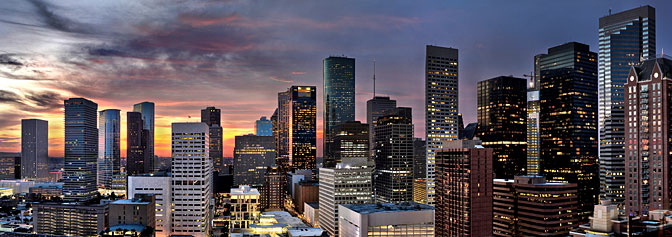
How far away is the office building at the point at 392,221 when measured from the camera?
599 feet

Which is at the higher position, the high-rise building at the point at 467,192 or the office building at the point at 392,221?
the high-rise building at the point at 467,192

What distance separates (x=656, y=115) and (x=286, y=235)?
135977 mm

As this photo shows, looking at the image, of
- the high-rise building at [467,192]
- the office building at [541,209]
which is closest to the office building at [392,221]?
the high-rise building at [467,192]

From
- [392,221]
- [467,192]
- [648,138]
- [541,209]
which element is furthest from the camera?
[541,209]

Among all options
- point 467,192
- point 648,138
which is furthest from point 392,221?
point 648,138

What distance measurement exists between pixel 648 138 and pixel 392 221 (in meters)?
93.9

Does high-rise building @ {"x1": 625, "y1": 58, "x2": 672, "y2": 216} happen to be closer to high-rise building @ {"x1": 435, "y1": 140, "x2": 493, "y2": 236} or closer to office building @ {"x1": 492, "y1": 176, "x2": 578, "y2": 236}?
office building @ {"x1": 492, "y1": 176, "x2": 578, "y2": 236}

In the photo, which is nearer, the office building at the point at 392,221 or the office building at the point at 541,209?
the office building at the point at 392,221

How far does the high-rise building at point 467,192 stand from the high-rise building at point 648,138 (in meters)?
45.7

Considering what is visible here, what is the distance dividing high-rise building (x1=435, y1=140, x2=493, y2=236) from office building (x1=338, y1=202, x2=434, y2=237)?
6546mm

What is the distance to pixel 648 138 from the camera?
164500mm

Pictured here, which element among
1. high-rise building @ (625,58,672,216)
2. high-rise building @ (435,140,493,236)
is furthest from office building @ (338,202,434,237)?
high-rise building @ (625,58,672,216)

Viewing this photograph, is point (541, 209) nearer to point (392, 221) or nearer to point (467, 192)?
point (467, 192)

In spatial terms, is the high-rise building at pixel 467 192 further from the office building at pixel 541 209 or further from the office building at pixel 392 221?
the office building at pixel 541 209
